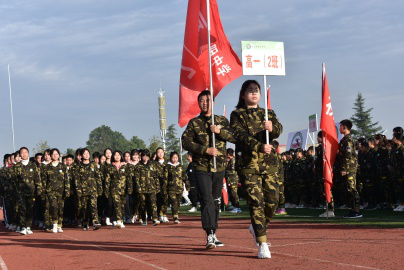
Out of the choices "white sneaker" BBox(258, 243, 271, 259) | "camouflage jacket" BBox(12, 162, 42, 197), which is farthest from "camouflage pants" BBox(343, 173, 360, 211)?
"camouflage jacket" BBox(12, 162, 42, 197)

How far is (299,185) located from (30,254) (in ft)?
42.2

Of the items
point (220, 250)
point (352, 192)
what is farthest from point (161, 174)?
point (220, 250)

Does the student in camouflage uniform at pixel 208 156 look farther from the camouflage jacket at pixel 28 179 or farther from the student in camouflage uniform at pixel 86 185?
the camouflage jacket at pixel 28 179

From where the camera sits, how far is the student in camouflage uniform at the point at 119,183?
53.8 ft

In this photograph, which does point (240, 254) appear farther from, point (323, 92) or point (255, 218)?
point (323, 92)

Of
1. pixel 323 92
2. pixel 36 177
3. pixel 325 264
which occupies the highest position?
pixel 323 92

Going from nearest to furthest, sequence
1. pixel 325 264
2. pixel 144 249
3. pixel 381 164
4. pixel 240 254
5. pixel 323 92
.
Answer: pixel 325 264
pixel 240 254
pixel 144 249
pixel 323 92
pixel 381 164

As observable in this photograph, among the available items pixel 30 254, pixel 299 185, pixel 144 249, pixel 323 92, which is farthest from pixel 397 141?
pixel 30 254

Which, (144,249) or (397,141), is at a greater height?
(397,141)

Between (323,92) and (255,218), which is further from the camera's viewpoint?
(323,92)

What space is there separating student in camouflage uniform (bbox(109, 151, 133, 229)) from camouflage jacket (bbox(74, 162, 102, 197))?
487 mm

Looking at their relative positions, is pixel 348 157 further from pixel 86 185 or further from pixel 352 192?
pixel 86 185

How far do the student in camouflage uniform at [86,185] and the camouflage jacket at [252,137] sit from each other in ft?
28.5

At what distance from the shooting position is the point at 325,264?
749 cm
